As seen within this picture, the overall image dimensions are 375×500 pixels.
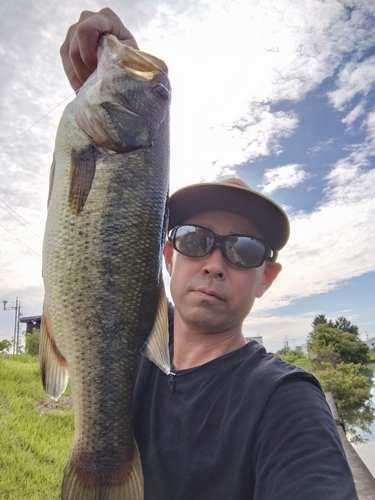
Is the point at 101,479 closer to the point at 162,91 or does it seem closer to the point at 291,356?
the point at 162,91

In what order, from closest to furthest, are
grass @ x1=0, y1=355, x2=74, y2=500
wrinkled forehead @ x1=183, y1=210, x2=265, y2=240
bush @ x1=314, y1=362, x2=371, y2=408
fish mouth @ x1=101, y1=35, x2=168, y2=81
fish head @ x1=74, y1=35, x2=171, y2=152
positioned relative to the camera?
fish head @ x1=74, y1=35, x2=171, y2=152
fish mouth @ x1=101, y1=35, x2=168, y2=81
wrinkled forehead @ x1=183, y1=210, x2=265, y2=240
grass @ x1=0, y1=355, x2=74, y2=500
bush @ x1=314, y1=362, x2=371, y2=408

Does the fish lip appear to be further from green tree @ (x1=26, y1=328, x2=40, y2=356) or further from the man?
green tree @ (x1=26, y1=328, x2=40, y2=356)

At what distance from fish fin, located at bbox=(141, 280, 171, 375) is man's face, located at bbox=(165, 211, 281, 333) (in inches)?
16.0

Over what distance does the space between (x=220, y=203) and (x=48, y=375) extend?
4.33 feet

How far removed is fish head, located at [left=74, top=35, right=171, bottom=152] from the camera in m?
1.99

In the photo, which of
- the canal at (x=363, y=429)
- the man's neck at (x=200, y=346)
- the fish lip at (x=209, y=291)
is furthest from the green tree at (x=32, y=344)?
the fish lip at (x=209, y=291)

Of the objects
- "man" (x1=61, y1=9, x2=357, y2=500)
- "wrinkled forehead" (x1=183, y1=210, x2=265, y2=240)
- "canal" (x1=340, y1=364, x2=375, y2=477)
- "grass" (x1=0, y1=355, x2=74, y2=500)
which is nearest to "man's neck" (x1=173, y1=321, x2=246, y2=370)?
"man" (x1=61, y1=9, x2=357, y2=500)

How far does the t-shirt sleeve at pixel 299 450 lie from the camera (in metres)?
1.52

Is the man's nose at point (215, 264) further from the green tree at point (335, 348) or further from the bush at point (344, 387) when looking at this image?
the green tree at point (335, 348)

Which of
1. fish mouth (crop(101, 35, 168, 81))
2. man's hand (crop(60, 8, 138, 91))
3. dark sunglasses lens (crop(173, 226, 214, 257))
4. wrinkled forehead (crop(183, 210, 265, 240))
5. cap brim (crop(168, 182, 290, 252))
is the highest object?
man's hand (crop(60, 8, 138, 91))

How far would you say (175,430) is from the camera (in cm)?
197

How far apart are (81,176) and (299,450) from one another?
1427 mm

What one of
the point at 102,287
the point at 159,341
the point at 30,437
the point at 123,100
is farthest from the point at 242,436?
the point at 30,437

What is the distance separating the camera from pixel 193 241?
7.89 ft
